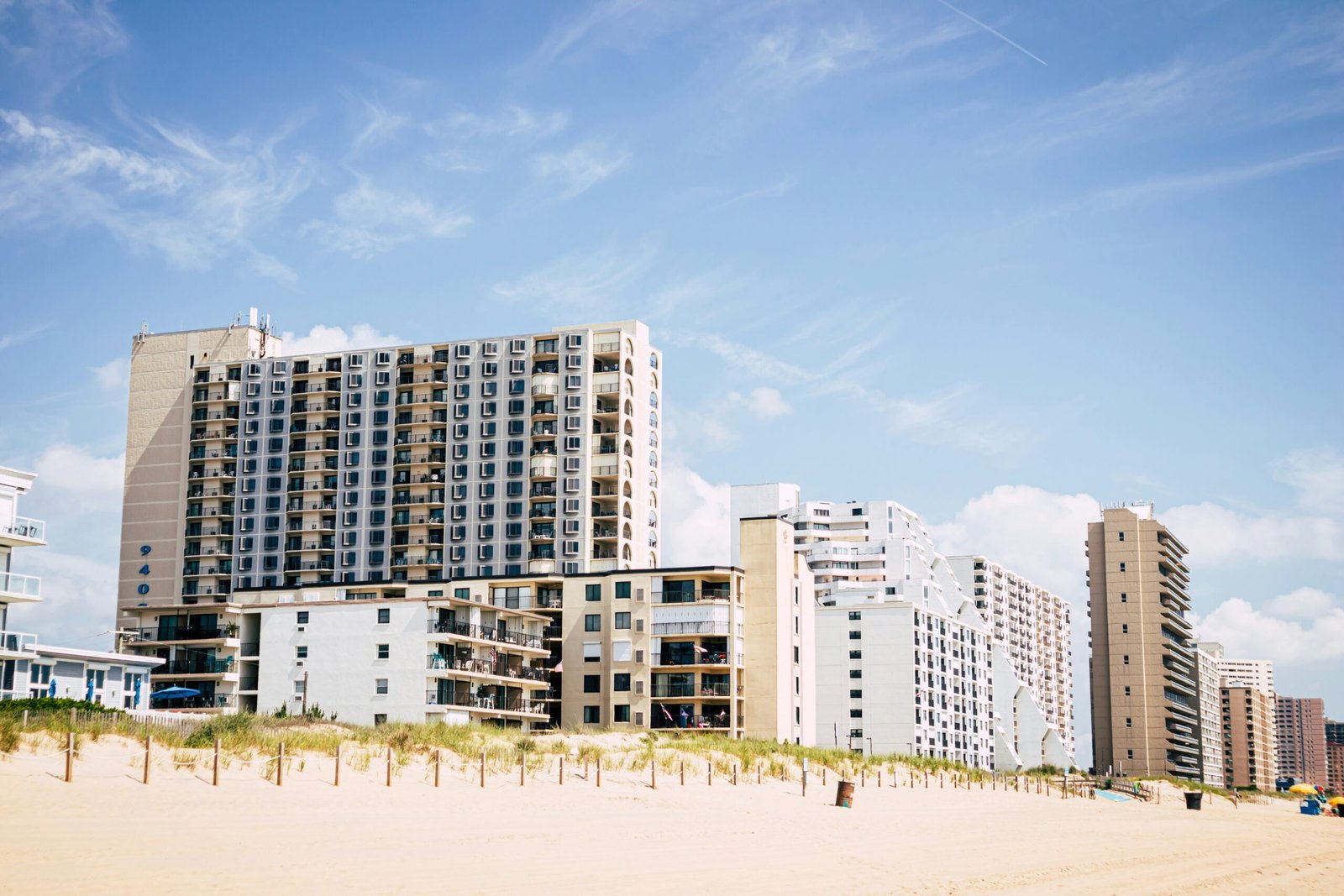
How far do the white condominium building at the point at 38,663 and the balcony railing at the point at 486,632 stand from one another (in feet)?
59.7

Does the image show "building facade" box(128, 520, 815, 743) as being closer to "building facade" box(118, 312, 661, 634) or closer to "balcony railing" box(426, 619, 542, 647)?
"balcony railing" box(426, 619, 542, 647)

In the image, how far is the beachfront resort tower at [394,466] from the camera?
137250 millimetres

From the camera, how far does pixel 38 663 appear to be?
74625 millimetres

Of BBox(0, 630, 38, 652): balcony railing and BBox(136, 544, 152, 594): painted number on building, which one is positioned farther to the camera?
BBox(136, 544, 152, 594): painted number on building

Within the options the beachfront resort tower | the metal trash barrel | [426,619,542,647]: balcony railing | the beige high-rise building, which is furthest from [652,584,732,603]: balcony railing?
the beige high-rise building

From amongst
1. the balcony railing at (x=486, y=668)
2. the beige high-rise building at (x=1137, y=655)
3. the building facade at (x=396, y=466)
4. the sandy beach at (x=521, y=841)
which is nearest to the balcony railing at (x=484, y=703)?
the balcony railing at (x=486, y=668)

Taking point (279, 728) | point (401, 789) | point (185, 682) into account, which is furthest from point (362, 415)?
point (401, 789)

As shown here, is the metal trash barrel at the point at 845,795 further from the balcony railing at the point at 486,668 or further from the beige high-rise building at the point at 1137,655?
the beige high-rise building at the point at 1137,655

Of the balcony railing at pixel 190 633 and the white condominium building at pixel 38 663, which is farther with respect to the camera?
the balcony railing at pixel 190 633

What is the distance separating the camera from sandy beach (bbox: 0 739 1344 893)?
2467 cm

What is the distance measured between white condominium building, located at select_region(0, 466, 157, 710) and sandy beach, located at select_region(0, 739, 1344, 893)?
114ft

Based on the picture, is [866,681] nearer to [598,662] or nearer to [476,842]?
[598,662]

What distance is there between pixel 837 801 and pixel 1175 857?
1289 cm

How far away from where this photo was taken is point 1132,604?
18138cm
